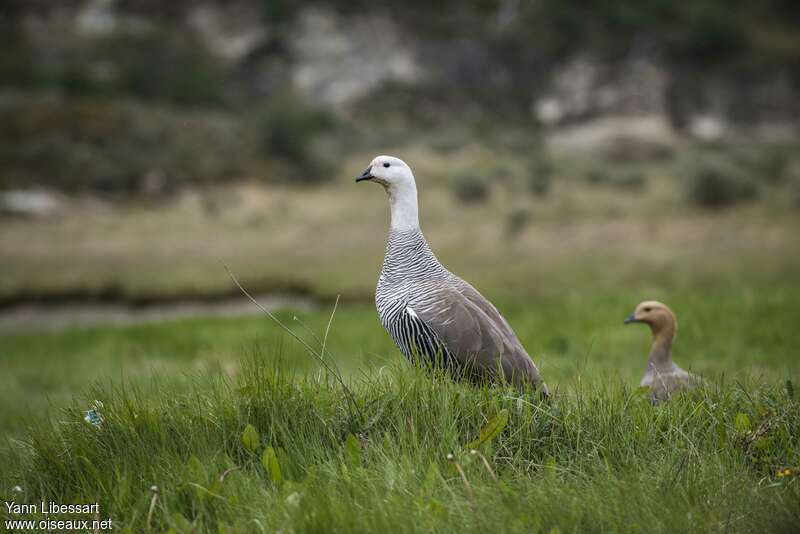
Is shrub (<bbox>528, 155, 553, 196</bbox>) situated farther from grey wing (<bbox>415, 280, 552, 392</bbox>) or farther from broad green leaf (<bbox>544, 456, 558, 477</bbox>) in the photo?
broad green leaf (<bbox>544, 456, 558, 477</bbox>)

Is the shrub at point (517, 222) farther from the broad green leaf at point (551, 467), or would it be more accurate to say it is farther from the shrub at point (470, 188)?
the broad green leaf at point (551, 467)

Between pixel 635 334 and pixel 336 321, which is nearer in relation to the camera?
pixel 635 334

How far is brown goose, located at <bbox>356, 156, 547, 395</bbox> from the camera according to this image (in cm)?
467

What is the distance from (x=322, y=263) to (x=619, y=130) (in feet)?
93.6

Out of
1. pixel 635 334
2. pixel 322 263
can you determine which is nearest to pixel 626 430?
pixel 635 334

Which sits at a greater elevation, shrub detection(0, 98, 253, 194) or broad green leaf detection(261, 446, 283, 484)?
shrub detection(0, 98, 253, 194)

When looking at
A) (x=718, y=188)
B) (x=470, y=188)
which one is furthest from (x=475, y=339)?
(x=470, y=188)

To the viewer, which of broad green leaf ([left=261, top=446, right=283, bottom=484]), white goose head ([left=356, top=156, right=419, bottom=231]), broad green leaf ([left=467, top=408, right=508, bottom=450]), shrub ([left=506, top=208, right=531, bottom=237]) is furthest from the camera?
shrub ([left=506, top=208, right=531, bottom=237])

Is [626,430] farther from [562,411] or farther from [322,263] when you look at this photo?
[322,263]

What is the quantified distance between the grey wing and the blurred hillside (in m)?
32.0

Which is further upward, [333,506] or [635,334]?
[333,506]

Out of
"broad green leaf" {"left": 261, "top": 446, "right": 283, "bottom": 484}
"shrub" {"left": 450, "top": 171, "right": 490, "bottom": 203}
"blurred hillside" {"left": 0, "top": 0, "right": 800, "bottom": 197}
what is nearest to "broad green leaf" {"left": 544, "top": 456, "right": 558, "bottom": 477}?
"broad green leaf" {"left": 261, "top": 446, "right": 283, "bottom": 484}

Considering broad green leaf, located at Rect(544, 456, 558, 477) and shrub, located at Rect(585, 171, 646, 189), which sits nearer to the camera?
broad green leaf, located at Rect(544, 456, 558, 477)

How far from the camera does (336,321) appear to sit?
547 inches
